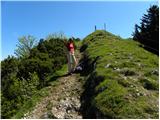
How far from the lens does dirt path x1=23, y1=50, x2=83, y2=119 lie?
13.3 m

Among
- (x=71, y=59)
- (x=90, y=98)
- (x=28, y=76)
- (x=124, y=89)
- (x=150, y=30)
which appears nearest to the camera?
(x=124, y=89)

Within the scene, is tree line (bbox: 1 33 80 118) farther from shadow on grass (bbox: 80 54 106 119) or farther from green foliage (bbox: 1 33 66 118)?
shadow on grass (bbox: 80 54 106 119)

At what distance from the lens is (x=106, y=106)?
11.6 m

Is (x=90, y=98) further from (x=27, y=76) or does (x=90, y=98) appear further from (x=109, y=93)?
(x=27, y=76)

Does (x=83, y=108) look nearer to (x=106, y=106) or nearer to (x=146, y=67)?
(x=106, y=106)

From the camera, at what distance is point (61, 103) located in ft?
47.6

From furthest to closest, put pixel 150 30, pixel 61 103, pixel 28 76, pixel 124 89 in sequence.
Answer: pixel 150 30, pixel 28 76, pixel 61 103, pixel 124 89

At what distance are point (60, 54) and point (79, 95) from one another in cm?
1234

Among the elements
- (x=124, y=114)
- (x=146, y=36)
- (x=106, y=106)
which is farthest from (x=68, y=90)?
(x=146, y=36)

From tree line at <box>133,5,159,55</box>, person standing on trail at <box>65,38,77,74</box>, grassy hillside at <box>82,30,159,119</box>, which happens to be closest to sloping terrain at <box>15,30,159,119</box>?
grassy hillside at <box>82,30,159,119</box>

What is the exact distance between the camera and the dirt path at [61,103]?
1333 centimetres

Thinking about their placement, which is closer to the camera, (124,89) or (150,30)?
(124,89)

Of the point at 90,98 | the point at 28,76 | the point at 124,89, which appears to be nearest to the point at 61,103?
the point at 90,98

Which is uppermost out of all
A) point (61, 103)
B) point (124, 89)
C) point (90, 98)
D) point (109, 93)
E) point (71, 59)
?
point (71, 59)
